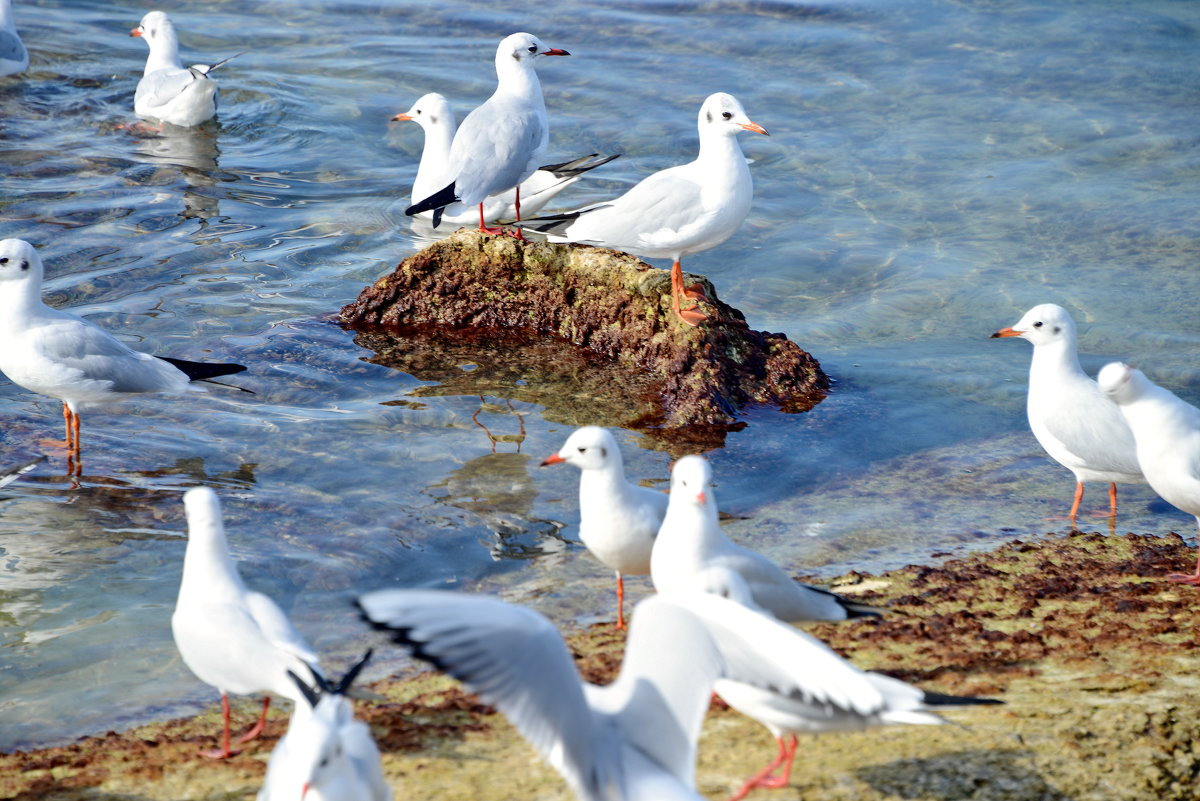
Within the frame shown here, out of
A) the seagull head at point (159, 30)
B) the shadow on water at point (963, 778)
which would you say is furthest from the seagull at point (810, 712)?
the seagull head at point (159, 30)

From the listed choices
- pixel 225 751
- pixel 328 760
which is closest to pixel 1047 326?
pixel 225 751

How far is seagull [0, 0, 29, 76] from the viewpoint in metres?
14.7

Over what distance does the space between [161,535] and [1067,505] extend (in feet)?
15.2

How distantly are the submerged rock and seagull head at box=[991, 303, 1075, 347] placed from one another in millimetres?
1784

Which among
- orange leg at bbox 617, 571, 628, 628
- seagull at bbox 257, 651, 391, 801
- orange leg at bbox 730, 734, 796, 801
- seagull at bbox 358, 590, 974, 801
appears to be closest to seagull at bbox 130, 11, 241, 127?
orange leg at bbox 617, 571, 628, 628

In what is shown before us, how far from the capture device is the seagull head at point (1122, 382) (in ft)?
18.2

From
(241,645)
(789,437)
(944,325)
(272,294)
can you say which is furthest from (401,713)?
(944,325)

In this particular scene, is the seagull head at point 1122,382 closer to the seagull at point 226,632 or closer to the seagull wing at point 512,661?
the seagull wing at point 512,661

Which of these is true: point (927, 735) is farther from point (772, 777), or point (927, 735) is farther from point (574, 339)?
point (574, 339)

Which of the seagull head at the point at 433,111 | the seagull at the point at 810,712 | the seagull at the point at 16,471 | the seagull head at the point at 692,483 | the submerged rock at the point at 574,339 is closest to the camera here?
the seagull at the point at 810,712

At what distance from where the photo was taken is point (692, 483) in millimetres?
4320

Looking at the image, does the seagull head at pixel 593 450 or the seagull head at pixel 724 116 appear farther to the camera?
the seagull head at pixel 724 116

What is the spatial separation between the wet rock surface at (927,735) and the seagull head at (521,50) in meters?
5.84

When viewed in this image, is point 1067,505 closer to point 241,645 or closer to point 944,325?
point 944,325
